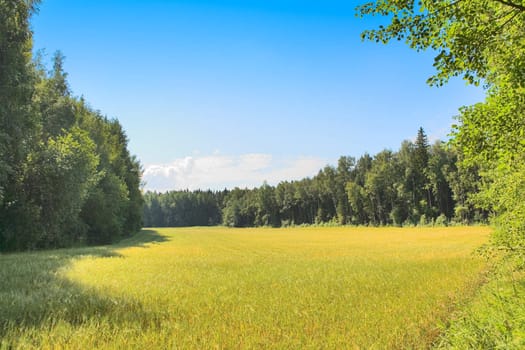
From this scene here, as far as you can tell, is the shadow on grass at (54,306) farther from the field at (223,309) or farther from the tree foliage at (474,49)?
the tree foliage at (474,49)

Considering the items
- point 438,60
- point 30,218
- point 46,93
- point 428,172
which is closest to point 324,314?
point 438,60

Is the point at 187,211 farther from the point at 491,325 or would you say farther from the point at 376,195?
the point at 491,325

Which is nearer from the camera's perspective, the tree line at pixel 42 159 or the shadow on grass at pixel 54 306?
the shadow on grass at pixel 54 306

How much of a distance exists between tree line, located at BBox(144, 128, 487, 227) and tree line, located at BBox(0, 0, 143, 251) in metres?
53.9

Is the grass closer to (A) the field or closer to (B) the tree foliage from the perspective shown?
(A) the field

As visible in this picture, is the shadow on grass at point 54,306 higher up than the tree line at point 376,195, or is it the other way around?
the tree line at point 376,195

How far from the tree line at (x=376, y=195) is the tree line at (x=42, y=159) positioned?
53876mm

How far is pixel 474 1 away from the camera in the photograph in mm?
6613

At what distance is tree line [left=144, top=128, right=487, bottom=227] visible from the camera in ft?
250

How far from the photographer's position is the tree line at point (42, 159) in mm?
19656

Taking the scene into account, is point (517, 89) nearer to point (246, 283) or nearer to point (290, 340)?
point (290, 340)

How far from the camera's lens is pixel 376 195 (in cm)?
9069

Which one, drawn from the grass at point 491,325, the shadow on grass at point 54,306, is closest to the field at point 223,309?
the shadow on grass at point 54,306

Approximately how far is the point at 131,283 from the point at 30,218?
19654mm
